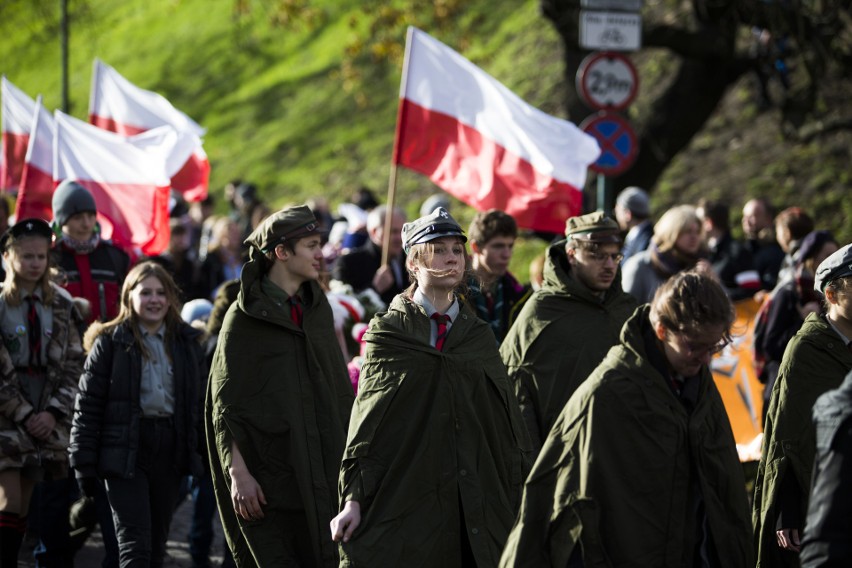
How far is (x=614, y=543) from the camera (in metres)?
4.20

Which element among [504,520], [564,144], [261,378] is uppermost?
[564,144]

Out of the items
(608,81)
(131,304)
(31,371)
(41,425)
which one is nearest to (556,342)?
(131,304)

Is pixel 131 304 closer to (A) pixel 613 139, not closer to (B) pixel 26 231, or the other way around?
(B) pixel 26 231

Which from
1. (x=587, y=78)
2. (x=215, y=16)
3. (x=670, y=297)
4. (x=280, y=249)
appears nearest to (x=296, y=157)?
(x=215, y=16)

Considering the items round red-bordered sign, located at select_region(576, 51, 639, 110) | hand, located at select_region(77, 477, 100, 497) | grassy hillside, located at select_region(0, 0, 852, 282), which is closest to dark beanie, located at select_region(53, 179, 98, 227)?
hand, located at select_region(77, 477, 100, 497)

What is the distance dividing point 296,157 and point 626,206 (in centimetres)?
2053

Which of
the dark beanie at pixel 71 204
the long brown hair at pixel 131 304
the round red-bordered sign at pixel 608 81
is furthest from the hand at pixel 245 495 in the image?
the round red-bordered sign at pixel 608 81

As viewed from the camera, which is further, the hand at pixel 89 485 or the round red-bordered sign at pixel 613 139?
the round red-bordered sign at pixel 613 139

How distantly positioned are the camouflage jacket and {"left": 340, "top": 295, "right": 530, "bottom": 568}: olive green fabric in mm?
2740

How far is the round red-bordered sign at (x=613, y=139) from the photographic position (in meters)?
12.2

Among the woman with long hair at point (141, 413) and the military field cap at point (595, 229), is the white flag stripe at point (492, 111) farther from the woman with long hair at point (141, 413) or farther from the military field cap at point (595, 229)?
the woman with long hair at point (141, 413)

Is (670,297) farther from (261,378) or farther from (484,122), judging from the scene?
(484,122)

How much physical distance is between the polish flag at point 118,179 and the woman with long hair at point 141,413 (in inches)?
130

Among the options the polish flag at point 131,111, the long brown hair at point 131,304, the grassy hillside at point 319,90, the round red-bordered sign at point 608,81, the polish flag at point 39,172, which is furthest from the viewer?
the grassy hillside at point 319,90
